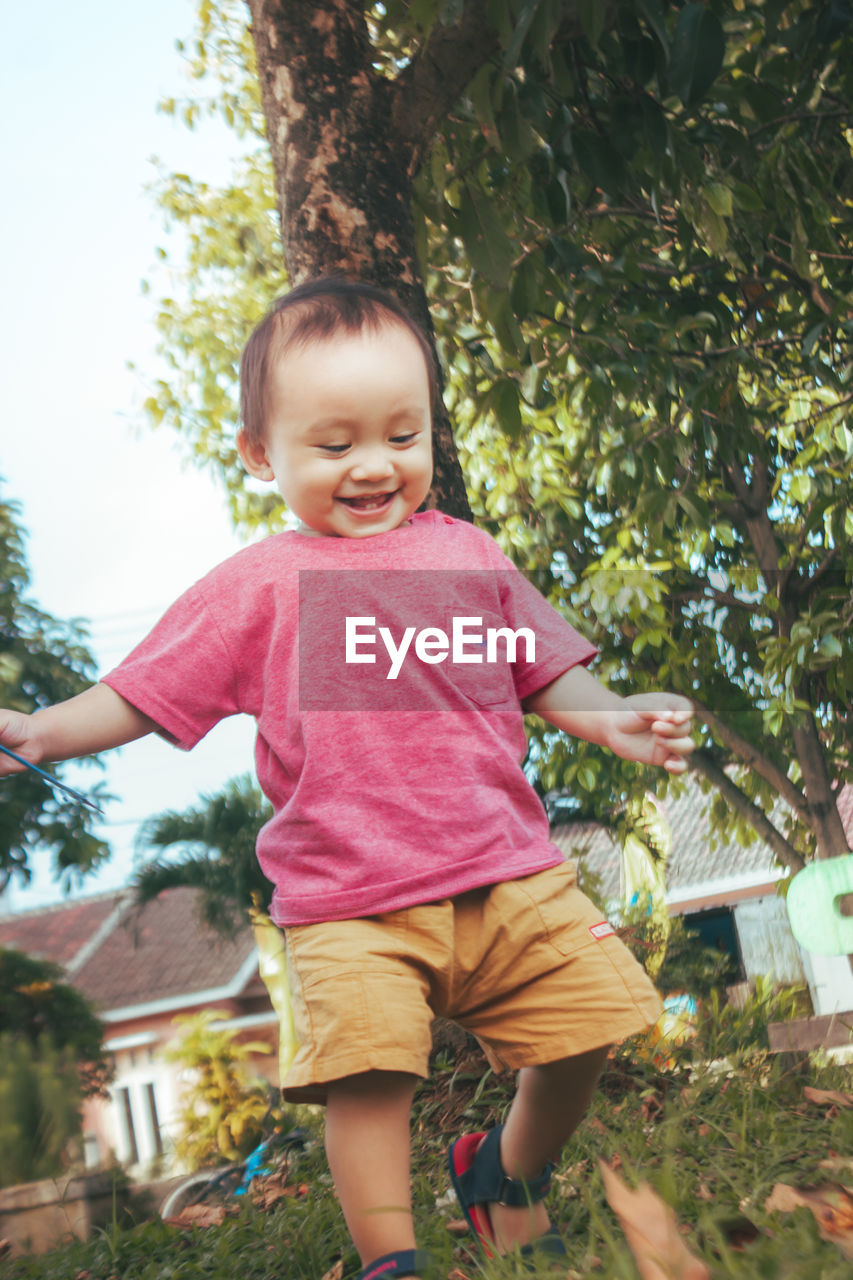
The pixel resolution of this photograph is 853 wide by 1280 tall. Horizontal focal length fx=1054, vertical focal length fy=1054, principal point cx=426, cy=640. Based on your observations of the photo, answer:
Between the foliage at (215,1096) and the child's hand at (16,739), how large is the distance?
4783 mm

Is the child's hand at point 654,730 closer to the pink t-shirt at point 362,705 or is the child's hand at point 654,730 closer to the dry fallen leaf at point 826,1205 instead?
the pink t-shirt at point 362,705

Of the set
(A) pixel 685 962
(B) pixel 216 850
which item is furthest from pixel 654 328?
(B) pixel 216 850

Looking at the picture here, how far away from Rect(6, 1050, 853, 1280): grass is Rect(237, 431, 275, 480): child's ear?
1.06 metres

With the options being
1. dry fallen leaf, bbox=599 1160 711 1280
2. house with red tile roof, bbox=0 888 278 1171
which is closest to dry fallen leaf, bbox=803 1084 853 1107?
dry fallen leaf, bbox=599 1160 711 1280

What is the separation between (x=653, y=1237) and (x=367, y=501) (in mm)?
984

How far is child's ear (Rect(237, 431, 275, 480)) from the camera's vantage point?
159 cm

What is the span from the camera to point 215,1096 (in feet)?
20.3

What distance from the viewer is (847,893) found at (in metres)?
4.46

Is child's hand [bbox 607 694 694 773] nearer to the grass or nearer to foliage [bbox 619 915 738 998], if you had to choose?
the grass

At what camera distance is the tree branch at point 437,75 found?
2465 millimetres

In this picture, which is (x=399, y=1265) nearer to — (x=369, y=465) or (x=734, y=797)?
(x=369, y=465)

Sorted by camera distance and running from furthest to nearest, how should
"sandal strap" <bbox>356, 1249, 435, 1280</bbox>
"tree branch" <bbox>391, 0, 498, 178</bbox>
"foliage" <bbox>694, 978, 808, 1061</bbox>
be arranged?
"foliage" <bbox>694, 978, 808, 1061</bbox>, "tree branch" <bbox>391, 0, 498, 178</bbox>, "sandal strap" <bbox>356, 1249, 435, 1280</bbox>

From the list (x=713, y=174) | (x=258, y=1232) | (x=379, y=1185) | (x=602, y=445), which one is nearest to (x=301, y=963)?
(x=379, y=1185)

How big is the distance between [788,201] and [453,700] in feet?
6.21
